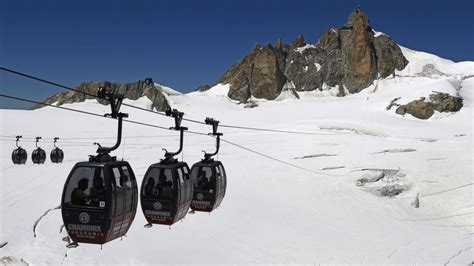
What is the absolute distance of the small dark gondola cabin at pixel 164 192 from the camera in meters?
13.2

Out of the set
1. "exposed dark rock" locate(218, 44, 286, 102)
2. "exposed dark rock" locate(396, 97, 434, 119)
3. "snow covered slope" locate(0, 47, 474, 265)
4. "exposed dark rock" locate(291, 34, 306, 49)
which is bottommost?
"snow covered slope" locate(0, 47, 474, 265)

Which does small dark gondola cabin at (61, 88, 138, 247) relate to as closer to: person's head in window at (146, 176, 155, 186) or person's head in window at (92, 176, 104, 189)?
person's head in window at (92, 176, 104, 189)

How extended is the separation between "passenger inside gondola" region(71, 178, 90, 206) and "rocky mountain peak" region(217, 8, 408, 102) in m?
94.1

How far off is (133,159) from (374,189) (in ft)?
65.7

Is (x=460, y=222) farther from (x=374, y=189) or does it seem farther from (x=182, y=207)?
(x=182, y=207)

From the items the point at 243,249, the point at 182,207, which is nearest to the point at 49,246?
the point at 243,249

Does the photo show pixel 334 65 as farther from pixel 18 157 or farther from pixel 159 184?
pixel 159 184

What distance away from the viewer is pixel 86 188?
11086 millimetres

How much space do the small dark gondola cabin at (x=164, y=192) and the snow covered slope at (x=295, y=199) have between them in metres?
8.07

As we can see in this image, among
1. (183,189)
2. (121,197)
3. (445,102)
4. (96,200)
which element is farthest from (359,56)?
(96,200)

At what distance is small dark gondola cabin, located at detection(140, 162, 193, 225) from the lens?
43.4 feet

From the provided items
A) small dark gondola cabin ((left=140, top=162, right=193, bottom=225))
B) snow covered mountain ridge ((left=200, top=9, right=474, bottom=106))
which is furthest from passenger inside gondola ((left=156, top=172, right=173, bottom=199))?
snow covered mountain ridge ((left=200, top=9, right=474, bottom=106))

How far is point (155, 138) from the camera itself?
49688mm

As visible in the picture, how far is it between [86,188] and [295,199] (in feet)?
69.6
